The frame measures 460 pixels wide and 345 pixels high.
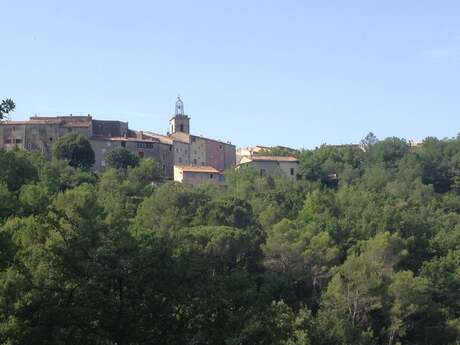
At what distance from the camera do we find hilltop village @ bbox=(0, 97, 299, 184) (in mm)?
66000

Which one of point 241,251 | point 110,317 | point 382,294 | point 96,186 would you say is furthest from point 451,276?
point 110,317

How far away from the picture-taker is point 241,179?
63594 millimetres

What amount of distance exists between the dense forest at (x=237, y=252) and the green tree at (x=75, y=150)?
11 cm

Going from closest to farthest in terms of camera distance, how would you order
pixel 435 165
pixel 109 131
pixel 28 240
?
pixel 28 240
pixel 109 131
pixel 435 165

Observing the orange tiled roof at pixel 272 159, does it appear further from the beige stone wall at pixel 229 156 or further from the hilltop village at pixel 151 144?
the beige stone wall at pixel 229 156

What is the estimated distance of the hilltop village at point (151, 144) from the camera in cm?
6600

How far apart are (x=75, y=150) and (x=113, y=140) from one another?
616cm

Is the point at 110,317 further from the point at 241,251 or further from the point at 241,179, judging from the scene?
the point at 241,179

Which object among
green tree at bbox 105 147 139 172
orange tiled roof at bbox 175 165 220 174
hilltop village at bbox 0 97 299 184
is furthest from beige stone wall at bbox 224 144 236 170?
green tree at bbox 105 147 139 172

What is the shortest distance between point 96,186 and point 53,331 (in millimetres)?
37770

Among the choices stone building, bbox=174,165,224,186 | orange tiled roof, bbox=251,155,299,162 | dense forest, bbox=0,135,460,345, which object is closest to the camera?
dense forest, bbox=0,135,460,345

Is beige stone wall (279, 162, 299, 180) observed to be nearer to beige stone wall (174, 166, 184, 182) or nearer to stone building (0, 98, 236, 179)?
stone building (0, 98, 236, 179)

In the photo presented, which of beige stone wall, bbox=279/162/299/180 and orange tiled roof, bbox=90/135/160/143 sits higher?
orange tiled roof, bbox=90/135/160/143

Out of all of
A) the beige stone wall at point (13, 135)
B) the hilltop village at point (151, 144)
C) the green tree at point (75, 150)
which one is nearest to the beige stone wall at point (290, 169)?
the hilltop village at point (151, 144)
